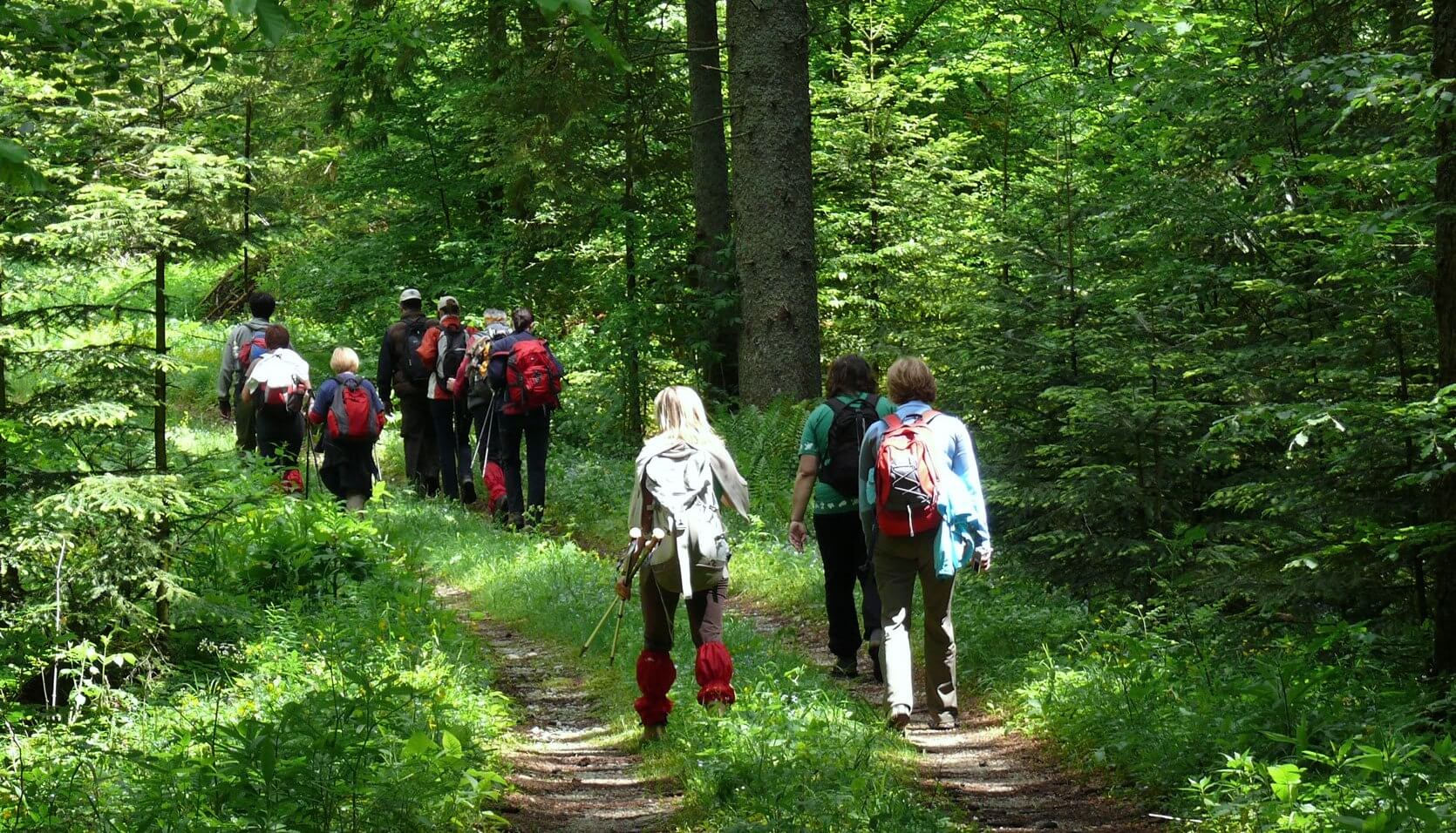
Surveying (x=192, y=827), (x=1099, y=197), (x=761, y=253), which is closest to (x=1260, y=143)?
(x=1099, y=197)

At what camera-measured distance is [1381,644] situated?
7457 mm

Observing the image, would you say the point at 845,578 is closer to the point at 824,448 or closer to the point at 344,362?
the point at 824,448

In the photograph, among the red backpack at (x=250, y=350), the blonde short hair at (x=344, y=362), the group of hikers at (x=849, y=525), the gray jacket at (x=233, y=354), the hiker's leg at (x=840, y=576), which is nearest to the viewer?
the group of hikers at (x=849, y=525)

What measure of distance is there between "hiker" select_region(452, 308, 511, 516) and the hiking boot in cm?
730

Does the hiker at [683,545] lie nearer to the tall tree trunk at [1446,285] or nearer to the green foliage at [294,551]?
the green foliage at [294,551]

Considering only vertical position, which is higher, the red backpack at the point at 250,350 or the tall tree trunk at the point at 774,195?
the tall tree trunk at the point at 774,195

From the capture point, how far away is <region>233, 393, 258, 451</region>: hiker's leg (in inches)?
519

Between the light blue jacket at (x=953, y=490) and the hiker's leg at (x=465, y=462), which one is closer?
the light blue jacket at (x=953, y=490)

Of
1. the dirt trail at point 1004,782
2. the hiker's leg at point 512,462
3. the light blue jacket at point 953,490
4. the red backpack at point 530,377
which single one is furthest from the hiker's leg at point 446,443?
the light blue jacket at point 953,490

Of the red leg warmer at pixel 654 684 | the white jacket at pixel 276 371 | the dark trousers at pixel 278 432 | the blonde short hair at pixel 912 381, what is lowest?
the red leg warmer at pixel 654 684

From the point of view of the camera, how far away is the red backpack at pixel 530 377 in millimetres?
13078

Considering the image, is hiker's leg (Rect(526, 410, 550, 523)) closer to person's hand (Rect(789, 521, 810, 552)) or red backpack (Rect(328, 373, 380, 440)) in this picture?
red backpack (Rect(328, 373, 380, 440))

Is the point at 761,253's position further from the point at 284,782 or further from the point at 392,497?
the point at 284,782

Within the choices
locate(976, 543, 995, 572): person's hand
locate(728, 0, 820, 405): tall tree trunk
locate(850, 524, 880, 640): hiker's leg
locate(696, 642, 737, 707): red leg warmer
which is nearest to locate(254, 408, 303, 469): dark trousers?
locate(728, 0, 820, 405): tall tree trunk
